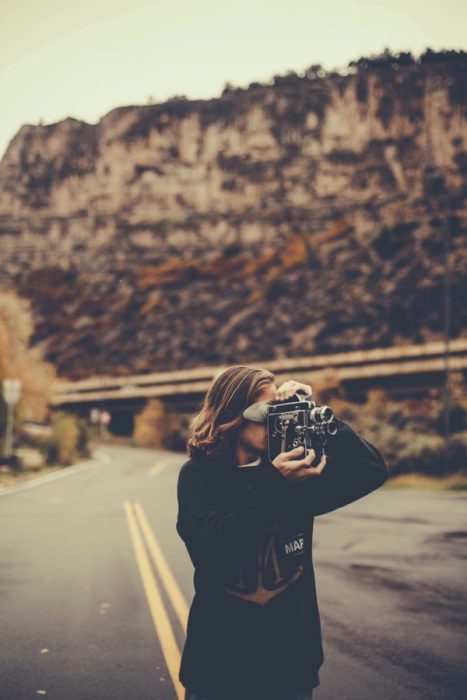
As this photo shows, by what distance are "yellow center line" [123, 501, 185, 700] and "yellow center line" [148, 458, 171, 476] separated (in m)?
17.7

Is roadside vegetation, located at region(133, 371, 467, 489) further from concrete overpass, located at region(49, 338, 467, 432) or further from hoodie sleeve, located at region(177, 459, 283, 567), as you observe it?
hoodie sleeve, located at region(177, 459, 283, 567)

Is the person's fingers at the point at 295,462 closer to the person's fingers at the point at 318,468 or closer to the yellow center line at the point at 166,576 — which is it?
the person's fingers at the point at 318,468

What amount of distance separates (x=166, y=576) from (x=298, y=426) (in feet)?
22.1

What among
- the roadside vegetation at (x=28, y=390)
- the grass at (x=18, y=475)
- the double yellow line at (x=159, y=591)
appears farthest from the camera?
the roadside vegetation at (x=28, y=390)

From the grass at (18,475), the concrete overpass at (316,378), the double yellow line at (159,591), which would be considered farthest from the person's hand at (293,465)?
the concrete overpass at (316,378)

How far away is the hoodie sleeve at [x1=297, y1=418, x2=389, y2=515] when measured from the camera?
7.97 feet

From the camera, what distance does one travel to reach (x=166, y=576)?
28.1 ft

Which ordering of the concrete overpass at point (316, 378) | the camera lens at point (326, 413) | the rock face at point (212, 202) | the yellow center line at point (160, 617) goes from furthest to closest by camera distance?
1. the rock face at point (212, 202)
2. the concrete overpass at point (316, 378)
3. the yellow center line at point (160, 617)
4. the camera lens at point (326, 413)

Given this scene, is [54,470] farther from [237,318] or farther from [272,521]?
[237,318]

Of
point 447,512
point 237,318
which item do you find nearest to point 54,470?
point 447,512

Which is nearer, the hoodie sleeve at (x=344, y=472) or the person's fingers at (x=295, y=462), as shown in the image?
the person's fingers at (x=295, y=462)

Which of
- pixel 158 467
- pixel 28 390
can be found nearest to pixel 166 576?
pixel 158 467

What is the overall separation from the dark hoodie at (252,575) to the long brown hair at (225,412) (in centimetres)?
4

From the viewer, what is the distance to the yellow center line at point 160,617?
5170 mm
